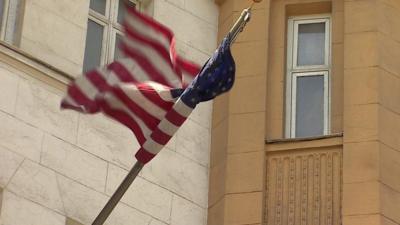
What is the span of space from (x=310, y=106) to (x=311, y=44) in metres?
1.07

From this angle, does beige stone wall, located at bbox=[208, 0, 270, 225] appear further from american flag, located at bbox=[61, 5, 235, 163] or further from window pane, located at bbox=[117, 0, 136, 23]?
american flag, located at bbox=[61, 5, 235, 163]

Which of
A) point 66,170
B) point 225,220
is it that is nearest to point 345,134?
point 225,220

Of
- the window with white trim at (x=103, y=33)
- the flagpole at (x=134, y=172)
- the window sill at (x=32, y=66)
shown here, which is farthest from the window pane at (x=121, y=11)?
the flagpole at (x=134, y=172)

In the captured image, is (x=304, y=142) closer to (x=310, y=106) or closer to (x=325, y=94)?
(x=310, y=106)

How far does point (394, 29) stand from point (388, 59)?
1.93ft

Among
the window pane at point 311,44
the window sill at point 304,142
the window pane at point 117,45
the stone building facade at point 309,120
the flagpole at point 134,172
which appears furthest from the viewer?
the window pane at point 311,44

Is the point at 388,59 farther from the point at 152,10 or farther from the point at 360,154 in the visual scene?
the point at 152,10

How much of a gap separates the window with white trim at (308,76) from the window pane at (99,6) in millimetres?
2824

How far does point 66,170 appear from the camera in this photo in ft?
83.3

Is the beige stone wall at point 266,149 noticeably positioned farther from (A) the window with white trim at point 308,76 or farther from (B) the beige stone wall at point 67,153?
(B) the beige stone wall at point 67,153

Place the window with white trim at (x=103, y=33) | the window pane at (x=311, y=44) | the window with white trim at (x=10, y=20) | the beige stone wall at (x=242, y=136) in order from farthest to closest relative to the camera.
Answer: the window pane at (x=311, y=44), the window with white trim at (x=103, y=33), the beige stone wall at (x=242, y=136), the window with white trim at (x=10, y=20)

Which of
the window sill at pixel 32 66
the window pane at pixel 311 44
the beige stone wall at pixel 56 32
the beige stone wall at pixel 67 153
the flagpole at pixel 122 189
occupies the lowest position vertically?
the flagpole at pixel 122 189

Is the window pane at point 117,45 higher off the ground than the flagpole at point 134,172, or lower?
higher

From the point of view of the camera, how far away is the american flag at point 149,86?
22.4 meters
